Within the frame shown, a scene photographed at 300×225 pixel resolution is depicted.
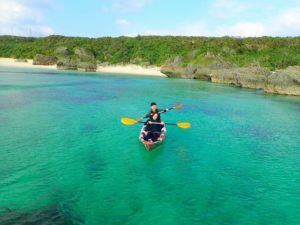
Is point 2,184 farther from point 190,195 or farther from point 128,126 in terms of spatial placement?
point 128,126

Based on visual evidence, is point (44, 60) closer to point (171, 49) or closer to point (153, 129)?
point (171, 49)

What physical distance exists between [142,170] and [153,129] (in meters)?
4.74

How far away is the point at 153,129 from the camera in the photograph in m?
20.8

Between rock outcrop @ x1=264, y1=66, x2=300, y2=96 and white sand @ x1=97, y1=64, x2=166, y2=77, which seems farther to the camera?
white sand @ x1=97, y1=64, x2=166, y2=77

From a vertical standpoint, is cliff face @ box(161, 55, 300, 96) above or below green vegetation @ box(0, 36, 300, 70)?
below

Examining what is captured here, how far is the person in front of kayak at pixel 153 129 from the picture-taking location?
783 inches

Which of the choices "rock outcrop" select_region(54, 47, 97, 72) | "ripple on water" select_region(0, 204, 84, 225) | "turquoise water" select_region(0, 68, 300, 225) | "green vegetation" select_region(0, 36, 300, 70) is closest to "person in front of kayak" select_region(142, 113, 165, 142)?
"turquoise water" select_region(0, 68, 300, 225)

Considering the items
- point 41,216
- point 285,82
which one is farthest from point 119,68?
point 41,216

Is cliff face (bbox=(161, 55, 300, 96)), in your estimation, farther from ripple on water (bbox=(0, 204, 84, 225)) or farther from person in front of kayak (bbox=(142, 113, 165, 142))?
ripple on water (bbox=(0, 204, 84, 225))

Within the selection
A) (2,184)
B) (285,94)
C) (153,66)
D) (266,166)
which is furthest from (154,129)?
(153,66)

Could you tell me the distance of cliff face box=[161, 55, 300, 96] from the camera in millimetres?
46406

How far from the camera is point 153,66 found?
8850cm

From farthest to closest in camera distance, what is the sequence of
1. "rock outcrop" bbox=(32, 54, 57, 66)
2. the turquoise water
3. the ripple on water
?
1. "rock outcrop" bbox=(32, 54, 57, 66)
2. the turquoise water
3. the ripple on water

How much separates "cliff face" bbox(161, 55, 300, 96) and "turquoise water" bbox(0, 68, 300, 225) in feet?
56.4
